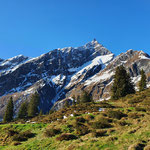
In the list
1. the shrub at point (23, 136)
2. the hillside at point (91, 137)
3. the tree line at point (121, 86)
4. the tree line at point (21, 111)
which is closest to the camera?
the hillside at point (91, 137)

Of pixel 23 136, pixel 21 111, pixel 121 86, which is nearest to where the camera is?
pixel 23 136

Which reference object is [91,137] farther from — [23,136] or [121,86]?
[121,86]

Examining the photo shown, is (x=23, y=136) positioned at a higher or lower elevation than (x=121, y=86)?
lower

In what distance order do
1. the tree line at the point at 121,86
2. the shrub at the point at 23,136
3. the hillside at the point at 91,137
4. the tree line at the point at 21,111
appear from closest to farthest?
the hillside at the point at 91,137, the shrub at the point at 23,136, the tree line at the point at 121,86, the tree line at the point at 21,111

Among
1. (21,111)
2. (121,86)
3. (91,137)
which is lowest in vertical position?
(91,137)

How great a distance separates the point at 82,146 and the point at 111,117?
9.49 meters

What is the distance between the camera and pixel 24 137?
1716 cm

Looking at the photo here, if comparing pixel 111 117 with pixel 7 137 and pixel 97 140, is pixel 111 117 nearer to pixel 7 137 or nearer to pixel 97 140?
pixel 97 140

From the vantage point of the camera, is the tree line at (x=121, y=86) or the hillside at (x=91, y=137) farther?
the tree line at (x=121, y=86)

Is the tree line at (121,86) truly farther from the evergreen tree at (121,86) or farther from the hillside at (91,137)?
the hillside at (91,137)

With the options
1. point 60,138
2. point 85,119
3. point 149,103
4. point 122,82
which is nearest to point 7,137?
point 60,138

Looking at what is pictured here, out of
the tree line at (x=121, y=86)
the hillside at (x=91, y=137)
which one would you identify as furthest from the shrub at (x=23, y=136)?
the tree line at (x=121, y=86)

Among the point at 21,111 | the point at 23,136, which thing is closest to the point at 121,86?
the point at 23,136

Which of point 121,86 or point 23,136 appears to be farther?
point 121,86
